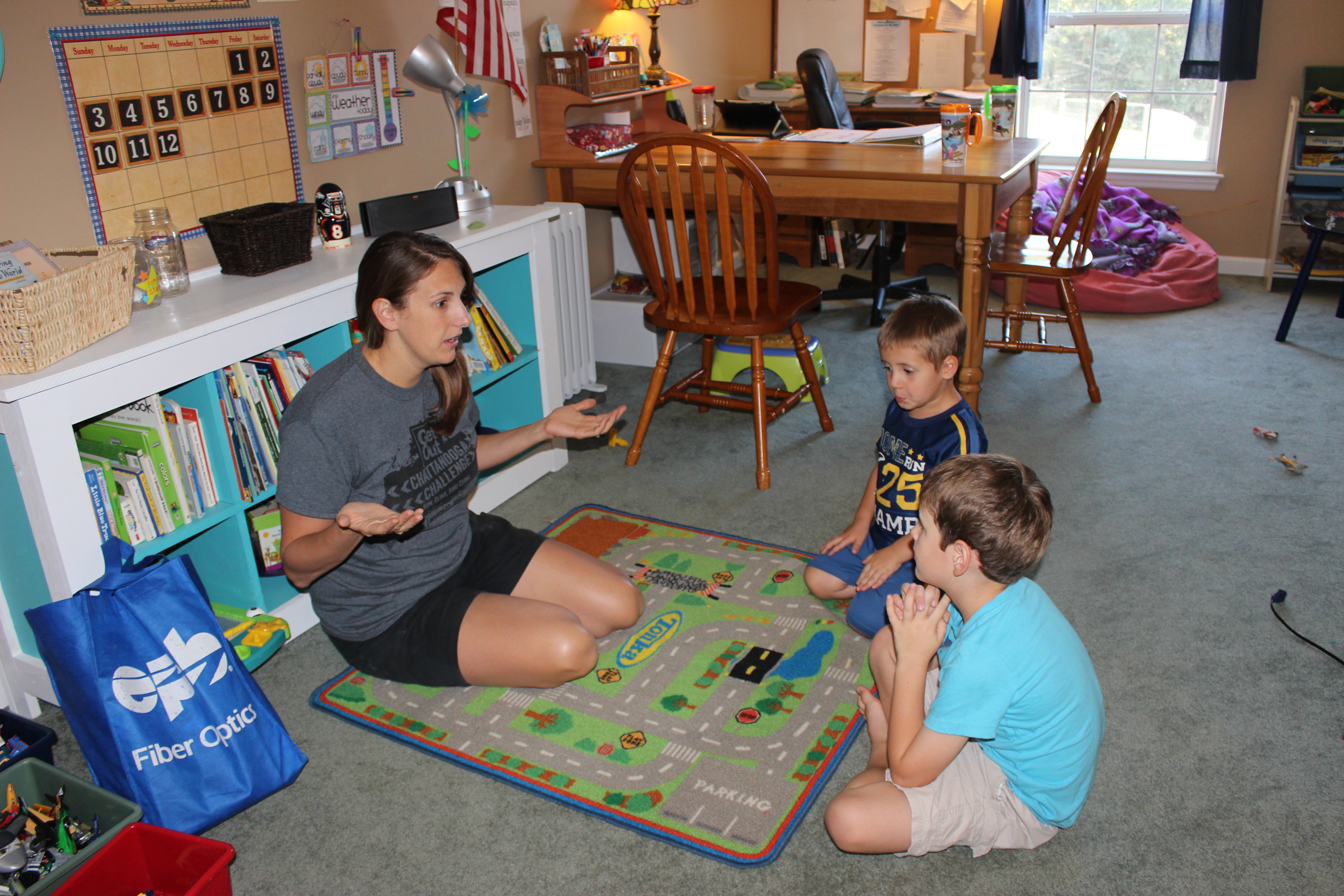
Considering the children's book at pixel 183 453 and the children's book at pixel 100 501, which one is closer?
the children's book at pixel 100 501

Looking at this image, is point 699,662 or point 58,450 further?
point 699,662

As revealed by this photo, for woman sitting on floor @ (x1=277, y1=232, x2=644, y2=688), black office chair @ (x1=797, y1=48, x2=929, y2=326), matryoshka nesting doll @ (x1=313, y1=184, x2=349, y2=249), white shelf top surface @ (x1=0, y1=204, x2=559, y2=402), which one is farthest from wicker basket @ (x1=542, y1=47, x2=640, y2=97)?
woman sitting on floor @ (x1=277, y1=232, x2=644, y2=688)

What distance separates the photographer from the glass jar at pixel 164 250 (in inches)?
78.4

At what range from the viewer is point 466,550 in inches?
78.6

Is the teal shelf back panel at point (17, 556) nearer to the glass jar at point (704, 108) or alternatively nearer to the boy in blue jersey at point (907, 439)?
the boy in blue jersey at point (907, 439)

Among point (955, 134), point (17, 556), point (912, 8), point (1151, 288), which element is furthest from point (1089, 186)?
point (17, 556)

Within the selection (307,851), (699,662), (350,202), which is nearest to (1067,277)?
(699,662)

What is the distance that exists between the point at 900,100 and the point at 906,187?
211cm

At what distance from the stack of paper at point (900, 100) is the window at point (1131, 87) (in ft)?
2.03

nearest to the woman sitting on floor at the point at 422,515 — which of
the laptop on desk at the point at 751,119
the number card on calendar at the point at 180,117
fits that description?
the number card on calendar at the point at 180,117

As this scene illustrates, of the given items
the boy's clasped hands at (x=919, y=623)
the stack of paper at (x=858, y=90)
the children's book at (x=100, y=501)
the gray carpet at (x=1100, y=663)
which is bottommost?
the gray carpet at (x=1100, y=663)

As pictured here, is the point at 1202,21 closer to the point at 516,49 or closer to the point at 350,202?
the point at 516,49

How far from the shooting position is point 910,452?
1.93 m

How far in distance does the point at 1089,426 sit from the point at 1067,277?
489 millimetres
